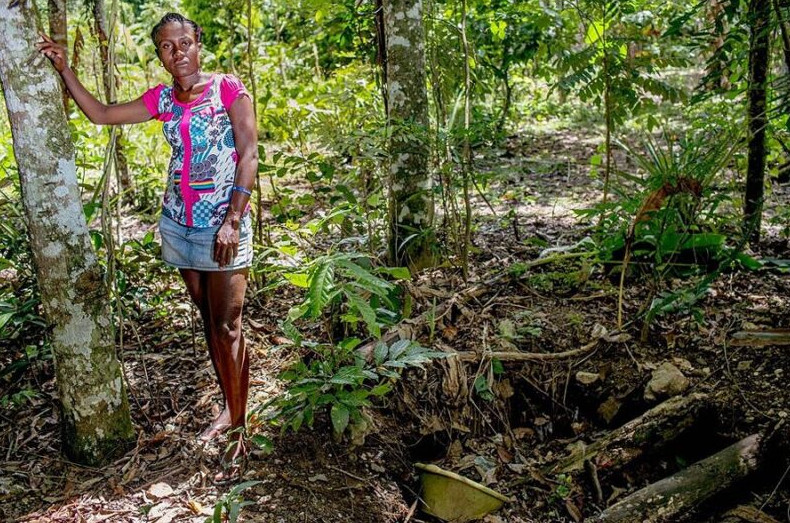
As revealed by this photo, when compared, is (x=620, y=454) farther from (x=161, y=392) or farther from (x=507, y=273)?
(x=161, y=392)

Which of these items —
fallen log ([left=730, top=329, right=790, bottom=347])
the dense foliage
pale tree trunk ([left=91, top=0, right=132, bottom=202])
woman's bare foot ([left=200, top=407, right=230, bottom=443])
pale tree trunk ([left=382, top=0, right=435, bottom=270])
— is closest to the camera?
the dense foliage

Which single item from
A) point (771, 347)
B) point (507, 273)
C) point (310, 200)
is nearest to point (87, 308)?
point (310, 200)

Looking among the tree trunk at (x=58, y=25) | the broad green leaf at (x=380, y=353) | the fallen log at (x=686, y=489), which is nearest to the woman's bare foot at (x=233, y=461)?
the broad green leaf at (x=380, y=353)

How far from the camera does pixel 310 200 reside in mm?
4277

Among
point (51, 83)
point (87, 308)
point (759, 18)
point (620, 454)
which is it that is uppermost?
point (759, 18)

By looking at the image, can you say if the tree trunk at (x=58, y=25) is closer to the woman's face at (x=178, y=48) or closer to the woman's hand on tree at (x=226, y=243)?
the woman's face at (x=178, y=48)

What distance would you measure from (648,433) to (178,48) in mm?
2728

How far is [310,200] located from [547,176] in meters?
3.62

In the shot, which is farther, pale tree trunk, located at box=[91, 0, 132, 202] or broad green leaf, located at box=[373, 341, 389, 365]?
pale tree trunk, located at box=[91, 0, 132, 202]

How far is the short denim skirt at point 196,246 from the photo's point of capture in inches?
117

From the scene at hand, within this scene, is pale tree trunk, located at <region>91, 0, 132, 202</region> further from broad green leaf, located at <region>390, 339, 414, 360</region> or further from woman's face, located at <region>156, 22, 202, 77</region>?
broad green leaf, located at <region>390, 339, 414, 360</region>

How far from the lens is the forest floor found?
2.94m

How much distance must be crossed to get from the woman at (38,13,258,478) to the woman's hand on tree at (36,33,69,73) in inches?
3.4

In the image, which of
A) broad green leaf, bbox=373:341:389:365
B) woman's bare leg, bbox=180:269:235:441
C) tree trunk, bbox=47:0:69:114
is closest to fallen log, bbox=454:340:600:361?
broad green leaf, bbox=373:341:389:365
